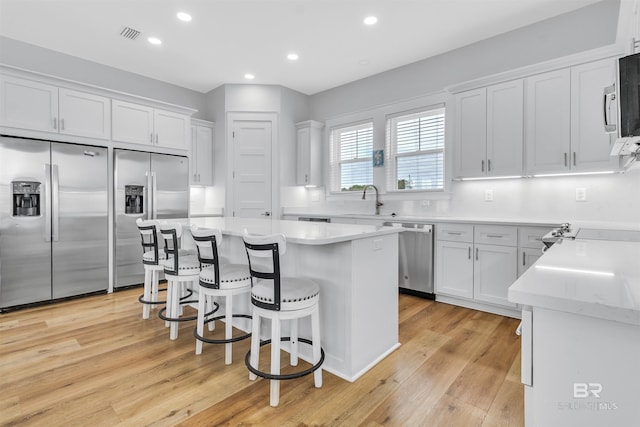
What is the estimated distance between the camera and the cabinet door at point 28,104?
330 cm

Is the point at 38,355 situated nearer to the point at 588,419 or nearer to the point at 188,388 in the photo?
the point at 188,388

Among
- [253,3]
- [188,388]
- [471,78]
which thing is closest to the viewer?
[188,388]

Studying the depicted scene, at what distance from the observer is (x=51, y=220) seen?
3547 millimetres

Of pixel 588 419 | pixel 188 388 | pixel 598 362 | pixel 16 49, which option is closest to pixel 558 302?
pixel 598 362

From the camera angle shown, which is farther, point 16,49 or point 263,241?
point 16,49

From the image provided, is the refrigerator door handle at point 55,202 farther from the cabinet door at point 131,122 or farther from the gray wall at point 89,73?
the gray wall at point 89,73

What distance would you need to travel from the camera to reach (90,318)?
3.13m

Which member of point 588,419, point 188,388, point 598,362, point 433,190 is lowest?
point 188,388

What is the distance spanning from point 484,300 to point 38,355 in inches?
153

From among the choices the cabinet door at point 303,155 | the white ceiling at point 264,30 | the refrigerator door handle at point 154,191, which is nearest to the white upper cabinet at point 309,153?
the cabinet door at point 303,155

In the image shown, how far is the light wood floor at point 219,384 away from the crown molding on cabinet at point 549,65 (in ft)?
8.28

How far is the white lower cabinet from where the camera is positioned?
3156 millimetres

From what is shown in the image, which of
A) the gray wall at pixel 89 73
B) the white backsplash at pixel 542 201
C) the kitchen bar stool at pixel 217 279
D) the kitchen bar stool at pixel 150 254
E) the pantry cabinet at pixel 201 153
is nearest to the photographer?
the kitchen bar stool at pixel 217 279

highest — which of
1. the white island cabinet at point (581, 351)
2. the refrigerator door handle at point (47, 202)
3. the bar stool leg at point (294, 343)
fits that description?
the refrigerator door handle at point (47, 202)
